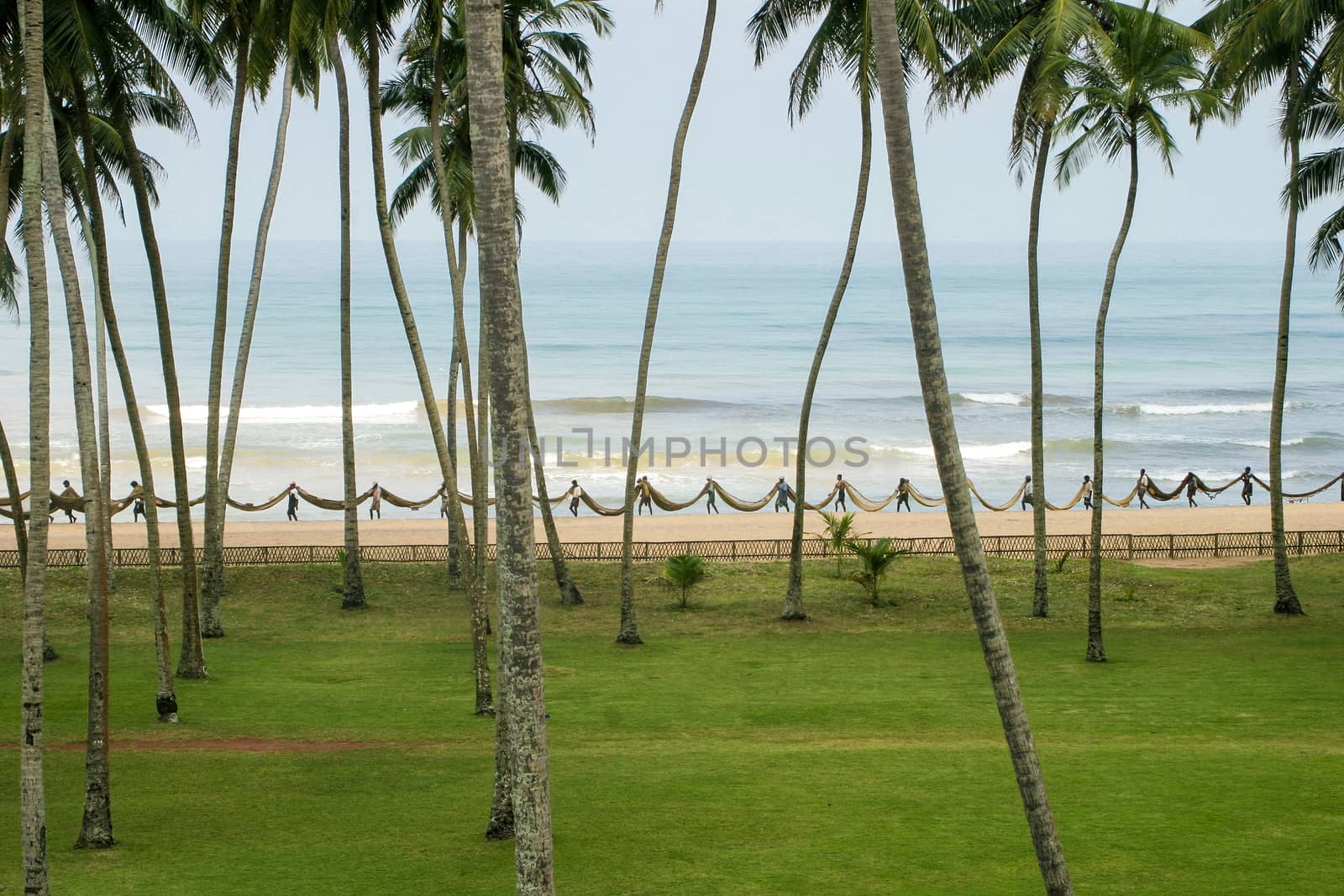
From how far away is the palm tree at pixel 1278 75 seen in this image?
1611 centimetres

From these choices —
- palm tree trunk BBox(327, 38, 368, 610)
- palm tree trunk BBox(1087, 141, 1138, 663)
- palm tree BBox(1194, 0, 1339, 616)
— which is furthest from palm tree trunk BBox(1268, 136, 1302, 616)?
palm tree trunk BBox(327, 38, 368, 610)

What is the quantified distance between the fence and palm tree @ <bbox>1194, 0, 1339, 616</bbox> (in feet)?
11.8

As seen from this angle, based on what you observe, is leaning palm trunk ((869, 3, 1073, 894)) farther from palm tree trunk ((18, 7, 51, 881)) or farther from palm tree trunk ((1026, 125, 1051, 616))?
palm tree trunk ((1026, 125, 1051, 616))

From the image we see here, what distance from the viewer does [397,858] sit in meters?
8.63

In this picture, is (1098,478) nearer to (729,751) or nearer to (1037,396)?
(1037,396)

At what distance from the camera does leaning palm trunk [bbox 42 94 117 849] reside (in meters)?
8.18

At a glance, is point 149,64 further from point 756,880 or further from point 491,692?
point 756,880

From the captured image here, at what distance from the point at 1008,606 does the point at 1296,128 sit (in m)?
7.65

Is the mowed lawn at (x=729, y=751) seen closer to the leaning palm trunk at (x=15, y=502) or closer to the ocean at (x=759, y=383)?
the leaning palm trunk at (x=15, y=502)

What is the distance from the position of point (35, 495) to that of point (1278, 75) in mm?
16981

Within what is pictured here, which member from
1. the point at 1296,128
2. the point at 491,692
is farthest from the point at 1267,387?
the point at 491,692

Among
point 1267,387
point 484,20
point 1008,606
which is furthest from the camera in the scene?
point 1267,387

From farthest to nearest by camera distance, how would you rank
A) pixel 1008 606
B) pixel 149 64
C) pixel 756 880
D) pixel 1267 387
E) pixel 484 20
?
pixel 1267 387 < pixel 1008 606 < pixel 149 64 < pixel 756 880 < pixel 484 20

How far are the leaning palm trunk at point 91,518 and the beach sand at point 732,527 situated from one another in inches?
626
